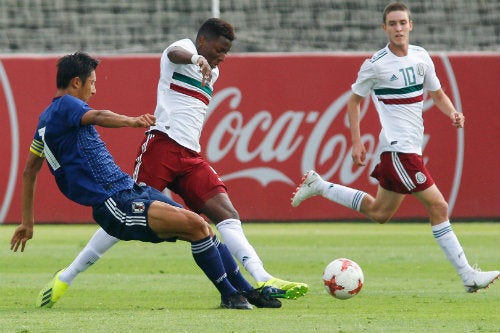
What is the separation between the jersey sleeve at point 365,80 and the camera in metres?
9.55

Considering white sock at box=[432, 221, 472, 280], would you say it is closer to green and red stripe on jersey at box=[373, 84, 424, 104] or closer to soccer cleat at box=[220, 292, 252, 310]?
green and red stripe on jersey at box=[373, 84, 424, 104]

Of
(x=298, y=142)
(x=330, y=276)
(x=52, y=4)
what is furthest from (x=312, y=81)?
(x=330, y=276)

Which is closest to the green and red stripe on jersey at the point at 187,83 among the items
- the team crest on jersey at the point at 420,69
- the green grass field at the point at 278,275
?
the green grass field at the point at 278,275

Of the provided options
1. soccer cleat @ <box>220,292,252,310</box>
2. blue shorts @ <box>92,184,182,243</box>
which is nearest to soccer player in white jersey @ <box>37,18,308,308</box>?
soccer cleat @ <box>220,292,252,310</box>

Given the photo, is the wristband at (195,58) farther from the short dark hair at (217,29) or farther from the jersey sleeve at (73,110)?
the jersey sleeve at (73,110)

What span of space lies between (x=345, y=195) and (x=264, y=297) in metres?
2.51

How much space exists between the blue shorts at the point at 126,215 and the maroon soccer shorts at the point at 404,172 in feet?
7.78

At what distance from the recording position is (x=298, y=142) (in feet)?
53.2

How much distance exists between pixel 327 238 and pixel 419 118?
486 centimetres

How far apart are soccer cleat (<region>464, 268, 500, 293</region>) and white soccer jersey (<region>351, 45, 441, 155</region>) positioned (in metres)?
1.13

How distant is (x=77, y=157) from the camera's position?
7707 mm

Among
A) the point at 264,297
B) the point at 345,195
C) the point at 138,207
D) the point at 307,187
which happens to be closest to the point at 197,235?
the point at 138,207

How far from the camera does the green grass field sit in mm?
7117

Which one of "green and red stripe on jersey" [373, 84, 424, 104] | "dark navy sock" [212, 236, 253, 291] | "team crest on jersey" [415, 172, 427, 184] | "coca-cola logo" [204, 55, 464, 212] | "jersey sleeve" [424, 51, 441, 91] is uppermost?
"jersey sleeve" [424, 51, 441, 91]
